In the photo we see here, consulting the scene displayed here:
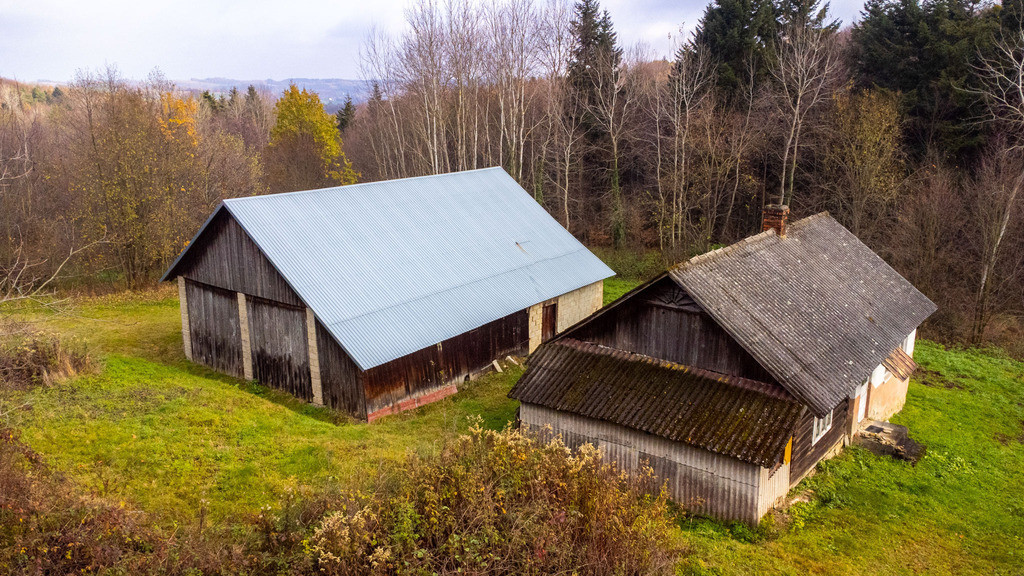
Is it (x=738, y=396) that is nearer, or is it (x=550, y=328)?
(x=738, y=396)

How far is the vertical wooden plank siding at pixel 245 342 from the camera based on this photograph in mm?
20812

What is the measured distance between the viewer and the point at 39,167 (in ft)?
122

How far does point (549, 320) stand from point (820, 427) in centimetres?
1118

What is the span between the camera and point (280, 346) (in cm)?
2008

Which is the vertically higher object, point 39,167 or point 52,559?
point 39,167

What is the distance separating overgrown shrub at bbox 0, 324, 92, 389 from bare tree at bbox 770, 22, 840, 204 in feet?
102

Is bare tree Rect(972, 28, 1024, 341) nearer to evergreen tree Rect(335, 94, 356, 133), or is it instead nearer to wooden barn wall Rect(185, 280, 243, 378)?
wooden barn wall Rect(185, 280, 243, 378)

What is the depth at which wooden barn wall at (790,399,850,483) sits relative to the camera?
1477cm

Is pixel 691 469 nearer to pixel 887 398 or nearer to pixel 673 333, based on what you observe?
pixel 673 333

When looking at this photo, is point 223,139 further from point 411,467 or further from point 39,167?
point 411,467

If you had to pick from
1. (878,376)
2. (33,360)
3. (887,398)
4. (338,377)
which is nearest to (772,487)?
(878,376)

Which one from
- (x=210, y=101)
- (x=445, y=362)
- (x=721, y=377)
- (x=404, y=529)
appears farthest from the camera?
(x=210, y=101)

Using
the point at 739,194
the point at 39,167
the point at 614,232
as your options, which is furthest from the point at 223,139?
the point at 739,194

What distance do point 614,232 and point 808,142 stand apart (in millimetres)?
12032
